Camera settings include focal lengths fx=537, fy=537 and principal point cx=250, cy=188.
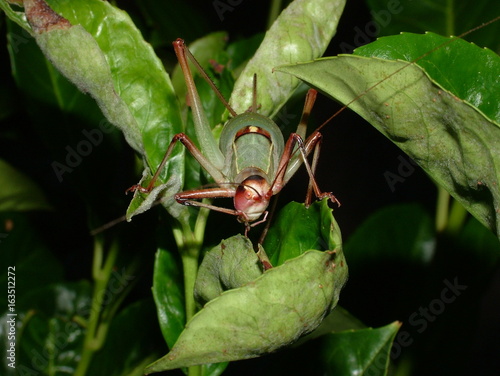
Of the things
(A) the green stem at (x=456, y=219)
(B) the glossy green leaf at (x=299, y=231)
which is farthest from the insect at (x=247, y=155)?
(A) the green stem at (x=456, y=219)

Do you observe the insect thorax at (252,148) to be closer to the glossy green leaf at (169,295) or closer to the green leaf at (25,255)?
the glossy green leaf at (169,295)

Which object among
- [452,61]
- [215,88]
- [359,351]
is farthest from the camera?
[215,88]

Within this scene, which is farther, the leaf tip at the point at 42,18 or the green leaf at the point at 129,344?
the green leaf at the point at 129,344

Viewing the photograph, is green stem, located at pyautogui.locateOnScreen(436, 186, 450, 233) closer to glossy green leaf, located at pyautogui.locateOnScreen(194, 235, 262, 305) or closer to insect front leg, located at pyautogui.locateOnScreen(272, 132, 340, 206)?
insect front leg, located at pyautogui.locateOnScreen(272, 132, 340, 206)

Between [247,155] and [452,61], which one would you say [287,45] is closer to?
[452,61]

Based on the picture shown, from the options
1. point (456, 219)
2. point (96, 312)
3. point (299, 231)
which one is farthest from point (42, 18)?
point (456, 219)

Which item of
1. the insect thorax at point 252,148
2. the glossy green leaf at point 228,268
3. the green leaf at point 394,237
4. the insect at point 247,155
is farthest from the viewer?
the green leaf at point 394,237

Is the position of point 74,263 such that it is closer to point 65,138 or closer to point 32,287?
point 32,287

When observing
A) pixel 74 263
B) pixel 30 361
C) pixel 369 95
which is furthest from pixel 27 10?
pixel 74 263
